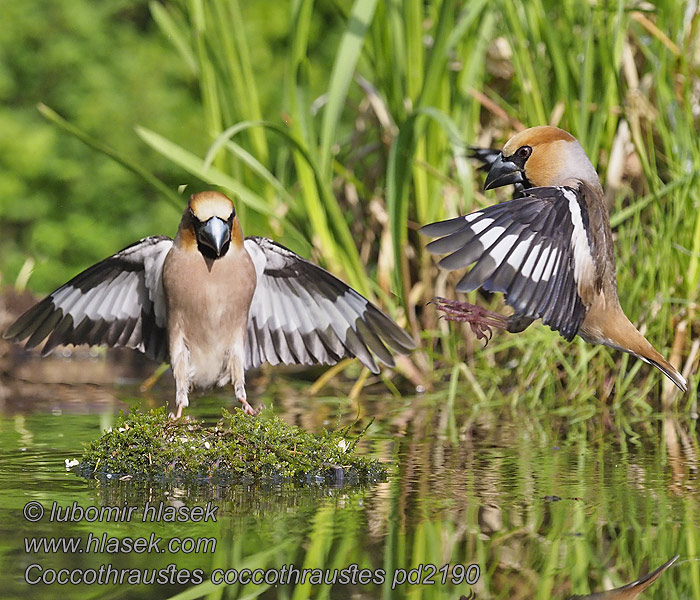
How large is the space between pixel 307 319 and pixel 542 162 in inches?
52.9

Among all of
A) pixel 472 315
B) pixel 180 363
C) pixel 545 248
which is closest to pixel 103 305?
pixel 180 363

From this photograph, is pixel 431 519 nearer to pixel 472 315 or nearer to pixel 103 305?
pixel 472 315

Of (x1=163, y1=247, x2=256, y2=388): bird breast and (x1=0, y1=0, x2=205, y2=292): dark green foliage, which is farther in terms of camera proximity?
(x1=0, y1=0, x2=205, y2=292): dark green foliage

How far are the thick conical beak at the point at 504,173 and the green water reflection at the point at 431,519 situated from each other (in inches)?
44.7

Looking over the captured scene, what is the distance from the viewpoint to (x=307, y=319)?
5453mm

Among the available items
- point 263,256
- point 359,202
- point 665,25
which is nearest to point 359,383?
point 263,256

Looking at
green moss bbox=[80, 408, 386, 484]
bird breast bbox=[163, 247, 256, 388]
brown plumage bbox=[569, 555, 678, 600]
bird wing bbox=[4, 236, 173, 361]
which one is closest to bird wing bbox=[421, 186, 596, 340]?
green moss bbox=[80, 408, 386, 484]

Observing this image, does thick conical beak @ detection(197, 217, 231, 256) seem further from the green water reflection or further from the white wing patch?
the white wing patch

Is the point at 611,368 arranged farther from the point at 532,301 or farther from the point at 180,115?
the point at 180,115

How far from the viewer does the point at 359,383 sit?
6.28m

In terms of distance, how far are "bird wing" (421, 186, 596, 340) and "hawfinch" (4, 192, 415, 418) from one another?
996 millimetres

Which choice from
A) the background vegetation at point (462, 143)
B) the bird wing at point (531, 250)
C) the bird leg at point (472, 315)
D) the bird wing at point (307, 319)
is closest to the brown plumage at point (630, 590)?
the bird wing at point (531, 250)

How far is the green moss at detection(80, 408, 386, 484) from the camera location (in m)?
4.25

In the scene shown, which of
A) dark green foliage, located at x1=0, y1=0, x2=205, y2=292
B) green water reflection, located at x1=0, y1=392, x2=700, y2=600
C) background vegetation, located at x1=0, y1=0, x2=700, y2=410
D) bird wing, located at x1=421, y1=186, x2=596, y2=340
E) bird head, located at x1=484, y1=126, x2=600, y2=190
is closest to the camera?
green water reflection, located at x1=0, y1=392, x2=700, y2=600
